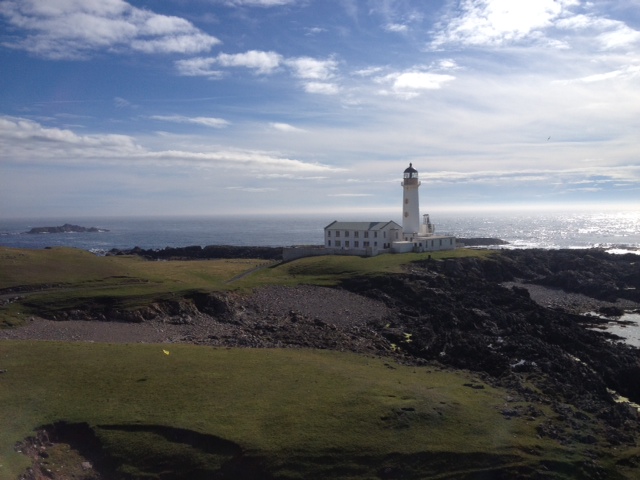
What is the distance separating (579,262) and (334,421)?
64.1 meters

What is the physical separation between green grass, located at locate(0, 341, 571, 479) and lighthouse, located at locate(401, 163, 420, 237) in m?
48.5

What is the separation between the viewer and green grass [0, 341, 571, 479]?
16406mm

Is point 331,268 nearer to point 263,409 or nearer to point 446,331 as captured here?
point 446,331

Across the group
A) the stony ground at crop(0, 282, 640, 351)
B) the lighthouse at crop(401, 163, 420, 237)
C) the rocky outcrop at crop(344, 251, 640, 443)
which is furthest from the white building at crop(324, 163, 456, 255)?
the stony ground at crop(0, 282, 640, 351)

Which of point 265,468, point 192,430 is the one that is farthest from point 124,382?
point 265,468

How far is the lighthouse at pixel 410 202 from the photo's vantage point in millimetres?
71688

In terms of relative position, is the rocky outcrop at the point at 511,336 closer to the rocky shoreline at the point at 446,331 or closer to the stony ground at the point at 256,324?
the rocky shoreline at the point at 446,331

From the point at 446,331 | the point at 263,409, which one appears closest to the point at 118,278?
the point at 446,331

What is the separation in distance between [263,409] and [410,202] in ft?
183

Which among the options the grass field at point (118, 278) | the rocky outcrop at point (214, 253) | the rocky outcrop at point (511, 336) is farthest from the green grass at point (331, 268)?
the rocky outcrop at point (214, 253)

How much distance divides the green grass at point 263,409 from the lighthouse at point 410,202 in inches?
1909

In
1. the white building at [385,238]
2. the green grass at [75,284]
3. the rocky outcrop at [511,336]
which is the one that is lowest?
the rocky outcrop at [511,336]

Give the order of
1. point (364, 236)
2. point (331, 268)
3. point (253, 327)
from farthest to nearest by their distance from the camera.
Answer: point (364, 236) → point (331, 268) → point (253, 327)

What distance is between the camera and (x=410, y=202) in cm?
7169
